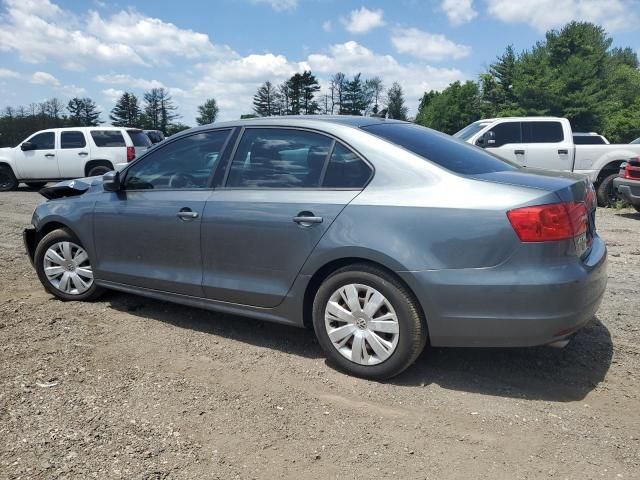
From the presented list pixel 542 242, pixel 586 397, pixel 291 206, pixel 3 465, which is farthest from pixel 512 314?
pixel 3 465

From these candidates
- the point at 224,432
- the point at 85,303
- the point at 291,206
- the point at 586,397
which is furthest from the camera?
the point at 85,303

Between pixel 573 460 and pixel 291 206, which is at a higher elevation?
pixel 291 206

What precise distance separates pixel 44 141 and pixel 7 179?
5.71 ft

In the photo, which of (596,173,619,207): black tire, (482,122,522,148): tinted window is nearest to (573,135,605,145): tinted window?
(596,173,619,207): black tire

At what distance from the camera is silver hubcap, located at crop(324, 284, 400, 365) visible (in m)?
3.33

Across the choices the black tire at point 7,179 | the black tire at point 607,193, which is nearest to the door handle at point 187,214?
the black tire at point 607,193

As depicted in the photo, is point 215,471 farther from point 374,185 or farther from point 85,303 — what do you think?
point 85,303

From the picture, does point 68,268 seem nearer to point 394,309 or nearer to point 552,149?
point 394,309

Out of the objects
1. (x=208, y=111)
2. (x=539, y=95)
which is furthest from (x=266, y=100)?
(x=539, y=95)

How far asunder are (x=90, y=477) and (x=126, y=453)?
211mm

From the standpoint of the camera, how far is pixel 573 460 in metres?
2.61

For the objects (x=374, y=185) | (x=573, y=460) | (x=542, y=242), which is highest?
(x=374, y=185)

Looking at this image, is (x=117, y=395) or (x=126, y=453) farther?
(x=117, y=395)

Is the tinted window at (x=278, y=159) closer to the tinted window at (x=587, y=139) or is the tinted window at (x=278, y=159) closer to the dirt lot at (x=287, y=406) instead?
the dirt lot at (x=287, y=406)
